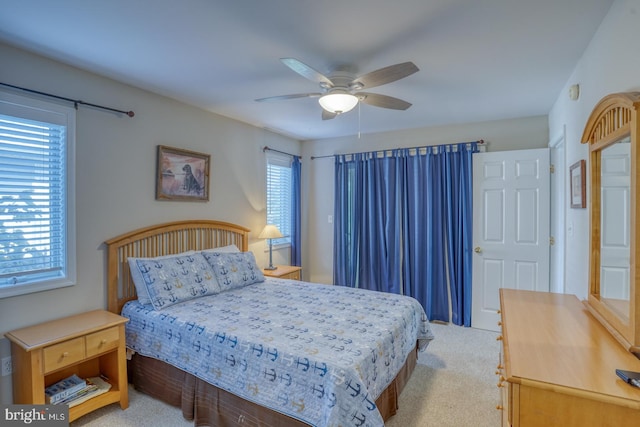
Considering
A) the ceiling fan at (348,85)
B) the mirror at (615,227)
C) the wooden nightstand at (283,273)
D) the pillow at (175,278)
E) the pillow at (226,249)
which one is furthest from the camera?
the wooden nightstand at (283,273)

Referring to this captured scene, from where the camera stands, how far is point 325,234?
16.8ft

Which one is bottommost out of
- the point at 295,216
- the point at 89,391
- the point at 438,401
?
the point at 438,401

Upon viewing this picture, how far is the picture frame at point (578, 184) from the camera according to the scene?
2113mm

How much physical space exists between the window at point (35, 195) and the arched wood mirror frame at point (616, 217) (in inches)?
131

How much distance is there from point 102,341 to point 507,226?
4.08 meters

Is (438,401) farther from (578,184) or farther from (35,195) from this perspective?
(35,195)

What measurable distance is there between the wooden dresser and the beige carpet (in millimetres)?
1156

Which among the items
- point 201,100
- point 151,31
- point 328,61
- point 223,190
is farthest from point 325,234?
point 151,31

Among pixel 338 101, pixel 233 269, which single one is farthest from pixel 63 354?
pixel 338 101

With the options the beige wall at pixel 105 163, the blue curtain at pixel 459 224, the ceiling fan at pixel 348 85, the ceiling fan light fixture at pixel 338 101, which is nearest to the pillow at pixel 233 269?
the beige wall at pixel 105 163

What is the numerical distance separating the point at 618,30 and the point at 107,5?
8.73 ft

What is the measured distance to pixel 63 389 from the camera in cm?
216

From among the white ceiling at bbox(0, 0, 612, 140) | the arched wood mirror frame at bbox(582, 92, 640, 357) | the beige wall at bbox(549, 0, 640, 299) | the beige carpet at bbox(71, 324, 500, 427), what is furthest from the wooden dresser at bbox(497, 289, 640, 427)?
the white ceiling at bbox(0, 0, 612, 140)

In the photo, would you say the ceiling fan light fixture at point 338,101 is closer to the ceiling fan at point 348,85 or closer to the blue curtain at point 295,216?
the ceiling fan at point 348,85
